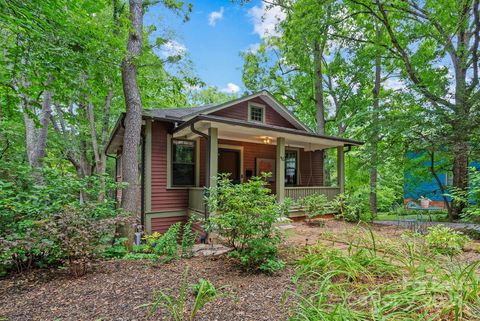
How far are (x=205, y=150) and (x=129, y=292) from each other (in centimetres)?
634

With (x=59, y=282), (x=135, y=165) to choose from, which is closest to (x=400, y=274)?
(x=59, y=282)

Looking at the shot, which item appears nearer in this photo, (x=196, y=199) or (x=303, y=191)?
(x=196, y=199)

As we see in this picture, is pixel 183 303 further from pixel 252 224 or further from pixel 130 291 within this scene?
pixel 252 224

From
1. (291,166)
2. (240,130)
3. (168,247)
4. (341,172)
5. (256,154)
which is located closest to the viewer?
(168,247)

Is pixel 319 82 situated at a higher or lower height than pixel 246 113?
higher

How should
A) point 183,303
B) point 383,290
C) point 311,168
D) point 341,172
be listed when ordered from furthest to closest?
1. point 311,168
2. point 341,172
3. point 383,290
4. point 183,303

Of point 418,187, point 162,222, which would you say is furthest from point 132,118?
point 418,187

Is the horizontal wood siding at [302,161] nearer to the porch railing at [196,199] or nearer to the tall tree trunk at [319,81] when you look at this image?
the tall tree trunk at [319,81]

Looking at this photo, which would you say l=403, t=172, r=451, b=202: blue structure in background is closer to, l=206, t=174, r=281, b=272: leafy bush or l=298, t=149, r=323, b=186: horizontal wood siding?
l=298, t=149, r=323, b=186: horizontal wood siding

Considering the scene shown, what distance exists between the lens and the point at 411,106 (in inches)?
349

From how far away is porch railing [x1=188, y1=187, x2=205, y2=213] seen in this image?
721 centimetres

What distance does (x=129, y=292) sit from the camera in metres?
2.82

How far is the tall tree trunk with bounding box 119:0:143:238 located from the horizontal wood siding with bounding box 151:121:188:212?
135 cm

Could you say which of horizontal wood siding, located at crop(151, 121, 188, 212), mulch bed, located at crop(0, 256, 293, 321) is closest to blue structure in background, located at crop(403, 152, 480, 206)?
horizontal wood siding, located at crop(151, 121, 188, 212)
